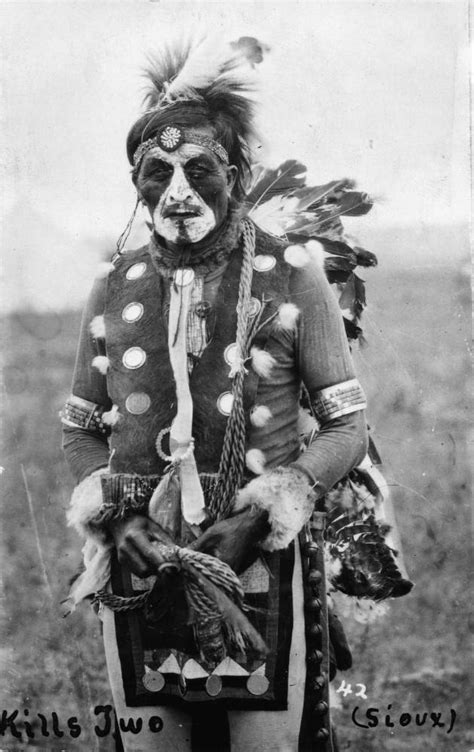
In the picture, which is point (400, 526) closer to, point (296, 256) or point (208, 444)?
point (208, 444)

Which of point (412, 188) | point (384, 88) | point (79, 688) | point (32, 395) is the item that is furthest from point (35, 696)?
point (384, 88)

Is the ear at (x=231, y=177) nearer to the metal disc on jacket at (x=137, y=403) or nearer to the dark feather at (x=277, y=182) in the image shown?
the dark feather at (x=277, y=182)

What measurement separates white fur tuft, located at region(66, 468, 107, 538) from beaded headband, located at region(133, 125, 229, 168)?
3.81 ft

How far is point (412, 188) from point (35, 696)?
2323 millimetres

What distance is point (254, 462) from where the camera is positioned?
3.34 meters

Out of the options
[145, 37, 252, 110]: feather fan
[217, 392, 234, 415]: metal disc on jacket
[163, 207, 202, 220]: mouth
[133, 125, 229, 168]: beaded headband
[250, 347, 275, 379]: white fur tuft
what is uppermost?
[145, 37, 252, 110]: feather fan

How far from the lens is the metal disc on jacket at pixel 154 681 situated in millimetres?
3379

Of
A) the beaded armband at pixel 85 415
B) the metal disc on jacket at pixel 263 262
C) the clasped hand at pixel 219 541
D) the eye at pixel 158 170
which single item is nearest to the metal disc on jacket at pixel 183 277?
the metal disc on jacket at pixel 263 262

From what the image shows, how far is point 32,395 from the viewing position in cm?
369

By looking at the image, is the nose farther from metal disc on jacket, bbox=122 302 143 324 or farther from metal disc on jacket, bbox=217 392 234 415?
metal disc on jacket, bbox=217 392 234 415

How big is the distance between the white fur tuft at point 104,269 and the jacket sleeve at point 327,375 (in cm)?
69

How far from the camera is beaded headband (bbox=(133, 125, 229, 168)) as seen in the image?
3.40 m

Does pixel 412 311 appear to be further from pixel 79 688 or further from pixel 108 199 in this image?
pixel 79 688

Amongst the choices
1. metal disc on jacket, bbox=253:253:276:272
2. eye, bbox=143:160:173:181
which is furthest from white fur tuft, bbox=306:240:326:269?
eye, bbox=143:160:173:181
